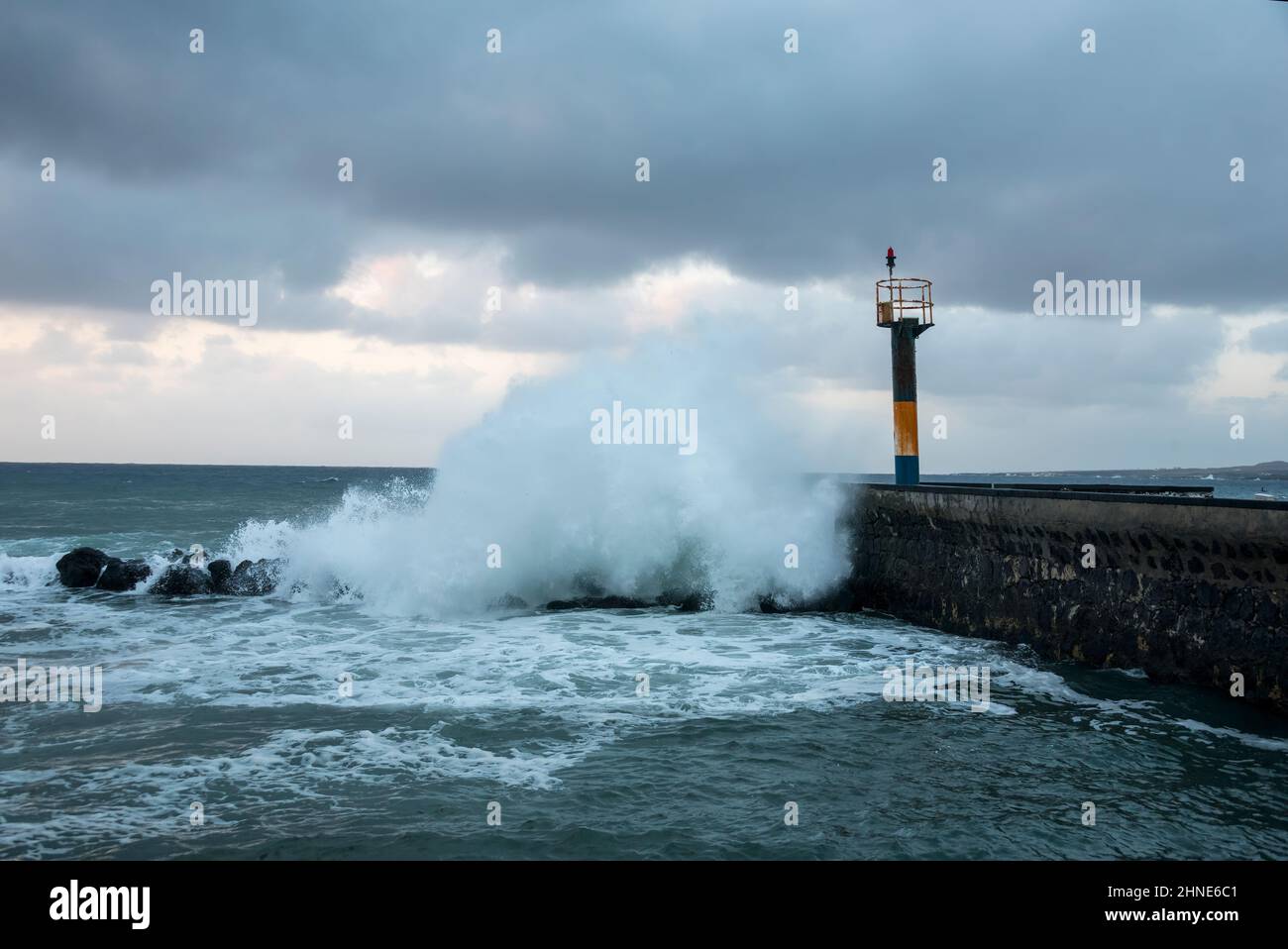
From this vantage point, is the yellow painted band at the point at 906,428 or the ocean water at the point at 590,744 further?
the yellow painted band at the point at 906,428

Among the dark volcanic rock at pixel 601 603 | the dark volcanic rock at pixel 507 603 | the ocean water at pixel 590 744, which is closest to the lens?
the ocean water at pixel 590 744

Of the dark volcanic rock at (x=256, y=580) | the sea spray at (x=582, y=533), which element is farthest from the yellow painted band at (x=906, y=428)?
the dark volcanic rock at (x=256, y=580)

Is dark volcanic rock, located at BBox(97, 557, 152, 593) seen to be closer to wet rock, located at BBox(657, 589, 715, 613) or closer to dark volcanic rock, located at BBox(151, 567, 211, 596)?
dark volcanic rock, located at BBox(151, 567, 211, 596)

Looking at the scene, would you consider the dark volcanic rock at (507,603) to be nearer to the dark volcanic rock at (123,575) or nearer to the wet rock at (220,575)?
the wet rock at (220,575)

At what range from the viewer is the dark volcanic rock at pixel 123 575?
17219 millimetres

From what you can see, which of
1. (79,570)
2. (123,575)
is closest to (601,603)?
(123,575)

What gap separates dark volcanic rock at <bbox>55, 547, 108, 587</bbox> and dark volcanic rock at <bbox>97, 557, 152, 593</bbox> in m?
0.42
